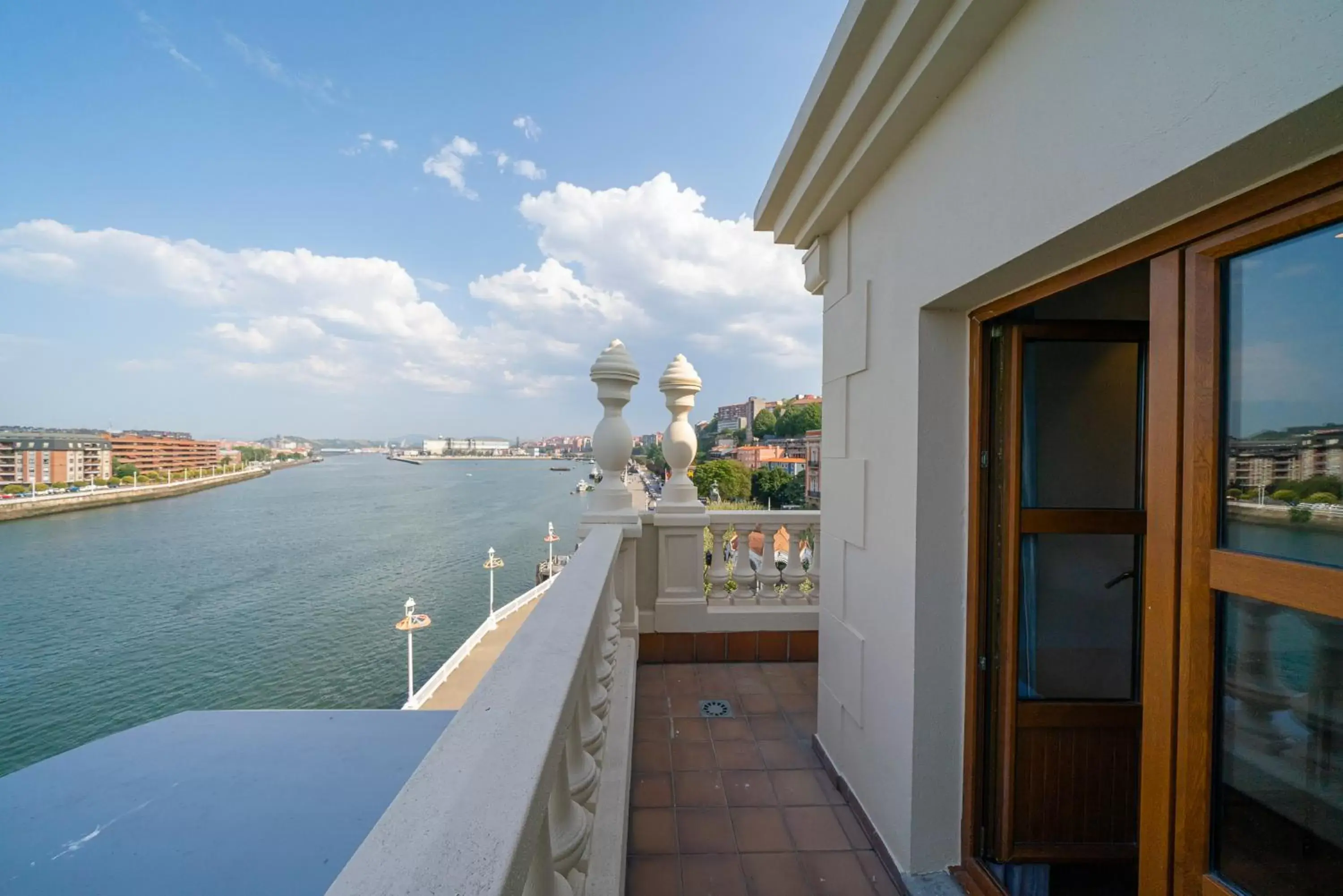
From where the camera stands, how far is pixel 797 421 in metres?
22.1

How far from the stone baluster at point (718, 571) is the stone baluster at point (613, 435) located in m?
0.70

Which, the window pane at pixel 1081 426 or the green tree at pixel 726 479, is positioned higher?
the window pane at pixel 1081 426

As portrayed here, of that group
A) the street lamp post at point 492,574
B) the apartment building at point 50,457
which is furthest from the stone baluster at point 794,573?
the apartment building at point 50,457

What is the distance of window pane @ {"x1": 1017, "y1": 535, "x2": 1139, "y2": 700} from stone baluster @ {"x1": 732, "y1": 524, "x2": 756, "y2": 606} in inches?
75.6

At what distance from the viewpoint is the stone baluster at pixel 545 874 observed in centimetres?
71

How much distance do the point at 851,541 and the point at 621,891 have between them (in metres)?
1.38

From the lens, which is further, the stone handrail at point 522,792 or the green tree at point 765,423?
the green tree at point 765,423

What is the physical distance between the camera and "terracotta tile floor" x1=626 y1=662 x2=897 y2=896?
1723 mm

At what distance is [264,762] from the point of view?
5.89ft

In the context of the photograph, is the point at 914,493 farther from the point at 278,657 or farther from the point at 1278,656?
the point at 278,657

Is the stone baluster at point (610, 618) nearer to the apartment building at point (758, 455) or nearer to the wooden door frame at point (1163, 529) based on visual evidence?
the wooden door frame at point (1163, 529)

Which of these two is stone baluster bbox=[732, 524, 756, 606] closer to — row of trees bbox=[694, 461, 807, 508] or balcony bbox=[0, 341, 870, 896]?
balcony bbox=[0, 341, 870, 896]

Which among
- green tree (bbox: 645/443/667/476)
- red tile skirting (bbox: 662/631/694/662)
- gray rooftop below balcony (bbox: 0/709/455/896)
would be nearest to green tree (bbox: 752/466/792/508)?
green tree (bbox: 645/443/667/476)

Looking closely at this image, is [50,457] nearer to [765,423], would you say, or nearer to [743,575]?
[743,575]
